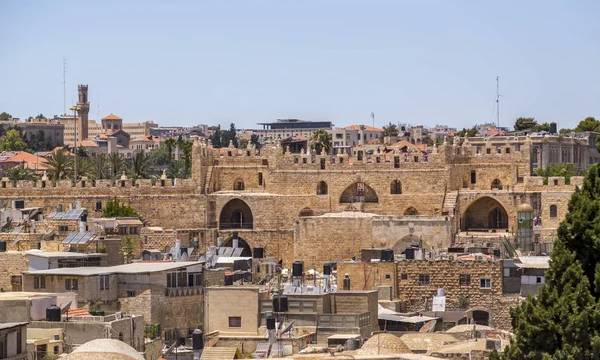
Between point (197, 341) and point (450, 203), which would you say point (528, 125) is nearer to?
point (450, 203)

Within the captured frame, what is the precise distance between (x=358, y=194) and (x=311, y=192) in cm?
160

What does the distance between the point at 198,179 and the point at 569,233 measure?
40.1m

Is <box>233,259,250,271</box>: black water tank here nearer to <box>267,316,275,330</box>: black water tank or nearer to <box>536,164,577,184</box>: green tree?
<box>267,316,275,330</box>: black water tank

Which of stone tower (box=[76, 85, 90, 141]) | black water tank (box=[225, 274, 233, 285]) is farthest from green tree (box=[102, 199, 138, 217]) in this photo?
stone tower (box=[76, 85, 90, 141])

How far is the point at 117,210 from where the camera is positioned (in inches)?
2682

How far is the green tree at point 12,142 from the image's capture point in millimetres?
135375

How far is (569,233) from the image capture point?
3061 cm

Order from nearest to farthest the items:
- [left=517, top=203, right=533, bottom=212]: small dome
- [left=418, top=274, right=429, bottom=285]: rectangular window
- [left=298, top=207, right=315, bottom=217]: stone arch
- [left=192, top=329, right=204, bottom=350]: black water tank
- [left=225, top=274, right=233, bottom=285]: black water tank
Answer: [left=192, top=329, right=204, bottom=350]: black water tank, [left=225, top=274, right=233, bottom=285]: black water tank, [left=418, top=274, right=429, bottom=285]: rectangular window, [left=517, top=203, right=533, bottom=212]: small dome, [left=298, top=207, right=315, bottom=217]: stone arch

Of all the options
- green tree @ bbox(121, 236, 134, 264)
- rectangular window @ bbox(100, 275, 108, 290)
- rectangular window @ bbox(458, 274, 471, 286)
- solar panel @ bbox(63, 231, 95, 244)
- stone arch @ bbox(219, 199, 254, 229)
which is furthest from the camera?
stone arch @ bbox(219, 199, 254, 229)

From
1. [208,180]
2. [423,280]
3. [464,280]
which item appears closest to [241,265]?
[423,280]

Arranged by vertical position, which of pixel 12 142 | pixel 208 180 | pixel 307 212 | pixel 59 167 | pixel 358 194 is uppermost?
pixel 12 142

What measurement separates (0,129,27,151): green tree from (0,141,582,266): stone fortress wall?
212 ft

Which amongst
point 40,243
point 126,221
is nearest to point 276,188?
point 126,221

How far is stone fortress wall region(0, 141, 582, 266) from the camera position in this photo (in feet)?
220
